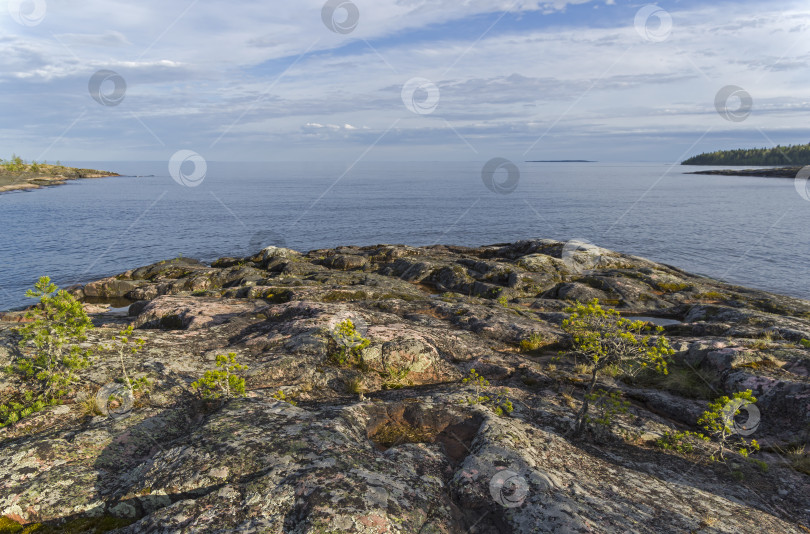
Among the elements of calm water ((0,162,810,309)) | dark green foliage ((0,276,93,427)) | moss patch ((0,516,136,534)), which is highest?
calm water ((0,162,810,309))

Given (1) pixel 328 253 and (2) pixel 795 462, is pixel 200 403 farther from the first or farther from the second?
(1) pixel 328 253

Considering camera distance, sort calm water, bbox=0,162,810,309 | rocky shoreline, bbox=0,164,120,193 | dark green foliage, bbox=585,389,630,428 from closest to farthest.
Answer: dark green foliage, bbox=585,389,630,428
calm water, bbox=0,162,810,309
rocky shoreline, bbox=0,164,120,193

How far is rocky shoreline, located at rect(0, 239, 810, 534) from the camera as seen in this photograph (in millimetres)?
5465

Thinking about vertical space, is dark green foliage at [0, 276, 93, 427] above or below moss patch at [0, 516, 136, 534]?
above

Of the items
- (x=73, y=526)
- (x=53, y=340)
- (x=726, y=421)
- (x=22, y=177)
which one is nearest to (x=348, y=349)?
(x=53, y=340)

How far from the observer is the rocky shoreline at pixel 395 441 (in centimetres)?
546

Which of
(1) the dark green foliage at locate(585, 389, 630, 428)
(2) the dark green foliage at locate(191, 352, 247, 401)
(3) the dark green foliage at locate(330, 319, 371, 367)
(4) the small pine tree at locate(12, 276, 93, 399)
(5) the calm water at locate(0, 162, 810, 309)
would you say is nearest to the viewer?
(2) the dark green foliage at locate(191, 352, 247, 401)

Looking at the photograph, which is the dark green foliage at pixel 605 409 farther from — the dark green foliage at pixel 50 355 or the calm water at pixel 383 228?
the calm water at pixel 383 228

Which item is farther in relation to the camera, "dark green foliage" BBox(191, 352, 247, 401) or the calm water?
the calm water

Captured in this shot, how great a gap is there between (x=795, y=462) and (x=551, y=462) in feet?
21.0

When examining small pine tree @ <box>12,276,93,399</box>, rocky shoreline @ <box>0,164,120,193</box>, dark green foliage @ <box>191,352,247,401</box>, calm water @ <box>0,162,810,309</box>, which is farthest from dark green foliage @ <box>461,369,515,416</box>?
rocky shoreline @ <box>0,164,120,193</box>

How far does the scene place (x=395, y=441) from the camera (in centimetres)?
785

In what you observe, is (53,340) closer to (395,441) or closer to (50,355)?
(50,355)

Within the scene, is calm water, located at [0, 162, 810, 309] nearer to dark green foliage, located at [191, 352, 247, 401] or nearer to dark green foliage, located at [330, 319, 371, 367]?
dark green foliage, located at [330, 319, 371, 367]
